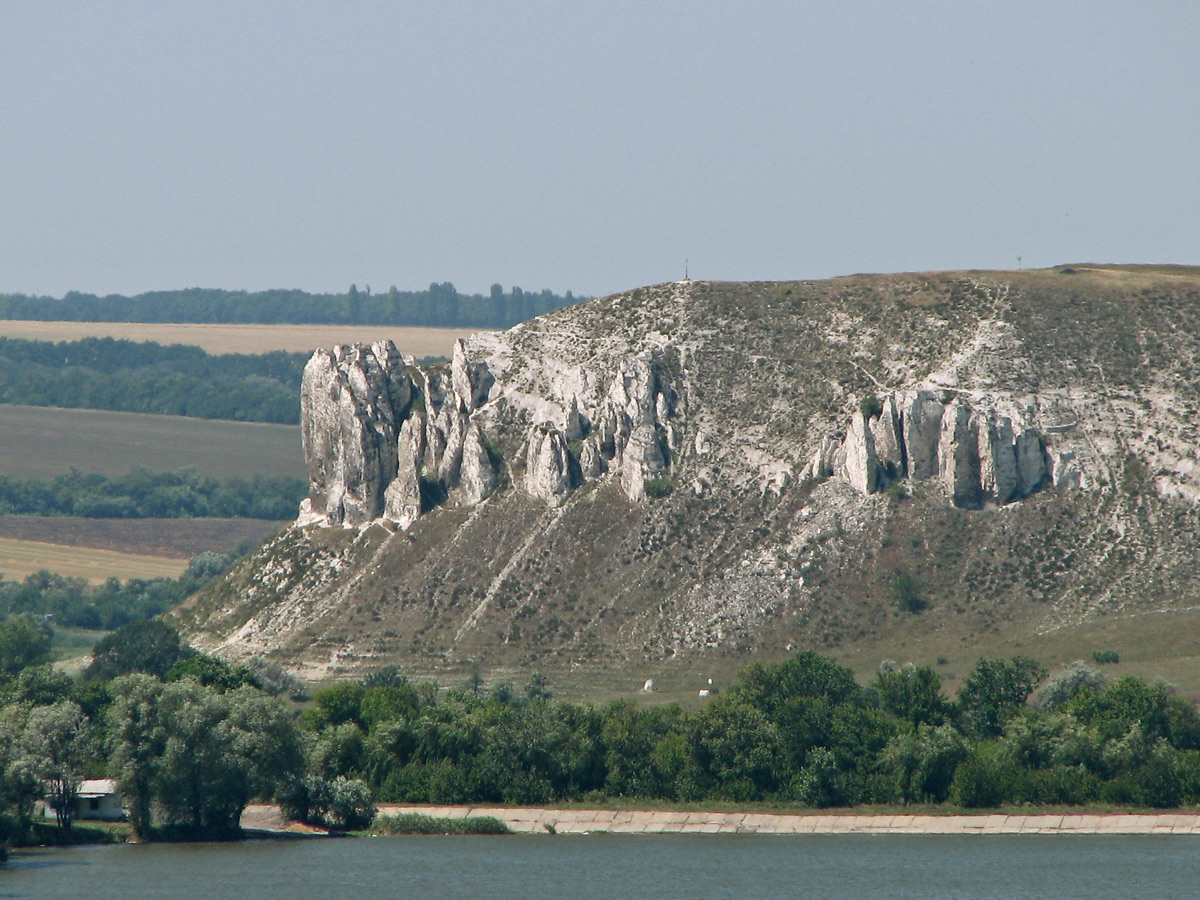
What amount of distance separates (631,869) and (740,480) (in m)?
66.9

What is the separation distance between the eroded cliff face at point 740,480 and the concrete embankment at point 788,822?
135 ft

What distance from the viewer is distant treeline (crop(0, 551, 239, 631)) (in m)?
188

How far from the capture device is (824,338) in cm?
14875

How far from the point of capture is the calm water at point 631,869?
70.9m

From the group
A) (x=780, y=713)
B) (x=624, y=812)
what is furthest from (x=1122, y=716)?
(x=624, y=812)

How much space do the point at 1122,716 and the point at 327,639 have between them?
6222 centimetres

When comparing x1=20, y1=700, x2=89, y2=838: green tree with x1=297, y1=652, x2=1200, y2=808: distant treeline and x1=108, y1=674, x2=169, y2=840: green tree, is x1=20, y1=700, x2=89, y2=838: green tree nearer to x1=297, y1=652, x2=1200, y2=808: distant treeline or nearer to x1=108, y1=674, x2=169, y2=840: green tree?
x1=108, y1=674, x2=169, y2=840: green tree

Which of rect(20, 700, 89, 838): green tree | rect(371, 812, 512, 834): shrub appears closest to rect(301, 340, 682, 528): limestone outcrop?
rect(371, 812, 512, 834): shrub

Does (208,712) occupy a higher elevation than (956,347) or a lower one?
lower

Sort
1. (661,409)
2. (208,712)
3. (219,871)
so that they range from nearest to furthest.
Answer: (219,871) → (208,712) → (661,409)

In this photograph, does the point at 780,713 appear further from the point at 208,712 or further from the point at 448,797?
the point at 208,712

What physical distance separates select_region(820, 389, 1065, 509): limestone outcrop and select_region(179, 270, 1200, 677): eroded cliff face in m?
0.22

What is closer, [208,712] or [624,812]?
[208,712]

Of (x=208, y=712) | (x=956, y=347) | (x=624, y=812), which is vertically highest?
(x=956, y=347)
